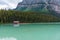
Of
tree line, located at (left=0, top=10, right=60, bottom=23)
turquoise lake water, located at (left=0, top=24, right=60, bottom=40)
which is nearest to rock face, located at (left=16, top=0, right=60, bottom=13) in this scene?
tree line, located at (left=0, top=10, right=60, bottom=23)

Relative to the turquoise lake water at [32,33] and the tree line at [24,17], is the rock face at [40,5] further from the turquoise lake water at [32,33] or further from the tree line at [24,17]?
the turquoise lake water at [32,33]

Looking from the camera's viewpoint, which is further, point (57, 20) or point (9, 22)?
point (57, 20)

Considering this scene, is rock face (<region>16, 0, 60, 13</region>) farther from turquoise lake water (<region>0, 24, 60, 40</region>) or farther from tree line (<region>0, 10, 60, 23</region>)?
turquoise lake water (<region>0, 24, 60, 40</region>)

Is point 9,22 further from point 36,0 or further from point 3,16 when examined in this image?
point 36,0

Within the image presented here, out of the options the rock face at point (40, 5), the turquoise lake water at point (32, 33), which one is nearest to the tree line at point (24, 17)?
the rock face at point (40, 5)

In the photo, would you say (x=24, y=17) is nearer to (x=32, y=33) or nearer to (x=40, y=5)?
(x=40, y=5)

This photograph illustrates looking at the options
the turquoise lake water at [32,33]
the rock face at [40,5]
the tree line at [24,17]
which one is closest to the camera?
the turquoise lake water at [32,33]

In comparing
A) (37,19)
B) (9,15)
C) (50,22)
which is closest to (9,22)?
(9,15)

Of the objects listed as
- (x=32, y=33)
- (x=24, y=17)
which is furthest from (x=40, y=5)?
(x=32, y=33)
